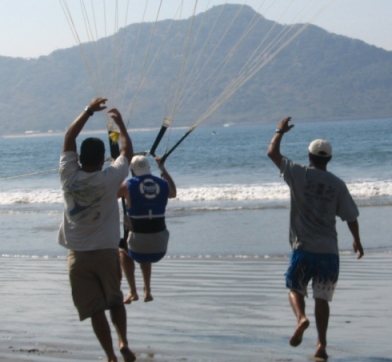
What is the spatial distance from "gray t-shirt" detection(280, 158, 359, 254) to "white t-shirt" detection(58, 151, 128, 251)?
153 centimetres

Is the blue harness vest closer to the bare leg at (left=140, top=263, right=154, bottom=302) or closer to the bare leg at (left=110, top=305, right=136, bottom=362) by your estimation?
the bare leg at (left=140, top=263, right=154, bottom=302)

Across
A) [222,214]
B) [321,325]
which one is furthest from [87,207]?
[222,214]

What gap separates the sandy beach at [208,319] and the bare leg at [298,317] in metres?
0.23

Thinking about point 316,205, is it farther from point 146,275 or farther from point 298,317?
point 146,275

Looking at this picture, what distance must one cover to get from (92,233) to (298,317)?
1796 millimetres

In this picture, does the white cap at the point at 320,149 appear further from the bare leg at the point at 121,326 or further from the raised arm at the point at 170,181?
the bare leg at the point at 121,326

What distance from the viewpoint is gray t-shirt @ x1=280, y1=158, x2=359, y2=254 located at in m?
6.10

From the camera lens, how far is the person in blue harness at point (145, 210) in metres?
6.52

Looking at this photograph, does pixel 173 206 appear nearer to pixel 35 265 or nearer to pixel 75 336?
pixel 35 265

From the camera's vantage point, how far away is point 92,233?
559 cm

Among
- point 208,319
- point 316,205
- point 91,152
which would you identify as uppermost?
point 91,152

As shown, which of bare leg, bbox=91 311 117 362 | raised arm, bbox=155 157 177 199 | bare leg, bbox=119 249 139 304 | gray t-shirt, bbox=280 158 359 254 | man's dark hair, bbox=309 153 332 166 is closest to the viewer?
bare leg, bbox=91 311 117 362

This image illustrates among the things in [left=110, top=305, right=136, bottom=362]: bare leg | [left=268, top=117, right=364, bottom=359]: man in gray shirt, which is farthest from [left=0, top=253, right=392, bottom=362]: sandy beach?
[left=268, top=117, right=364, bottom=359]: man in gray shirt

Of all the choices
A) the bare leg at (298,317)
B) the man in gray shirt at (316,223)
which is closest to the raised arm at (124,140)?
the man in gray shirt at (316,223)
